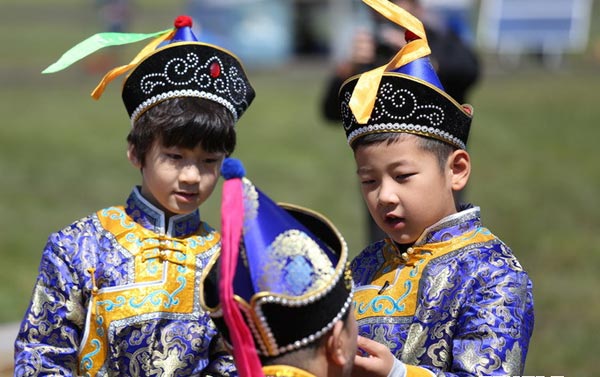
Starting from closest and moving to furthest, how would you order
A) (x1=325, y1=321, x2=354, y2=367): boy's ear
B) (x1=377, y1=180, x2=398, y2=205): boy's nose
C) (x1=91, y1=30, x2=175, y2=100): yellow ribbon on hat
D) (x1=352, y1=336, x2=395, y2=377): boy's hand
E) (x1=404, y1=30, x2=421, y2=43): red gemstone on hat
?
(x1=325, y1=321, x2=354, y2=367): boy's ear → (x1=352, y1=336, x2=395, y2=377): boy's hand → (x1=377, y1=180, x2=398, y2=205): boy's nose → (x1=404, y1=30, x2=421, y2=43): red gemstone on hat → (x1=91, y1=30, x2=175, y2=100): yellow ribbon on hat

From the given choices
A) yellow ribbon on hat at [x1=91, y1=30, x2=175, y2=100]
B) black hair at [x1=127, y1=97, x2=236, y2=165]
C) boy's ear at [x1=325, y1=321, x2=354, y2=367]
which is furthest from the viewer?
yellow ribbon on hat at [x1=91, y1=30, x2=175, y2=100]

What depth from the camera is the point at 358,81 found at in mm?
3199

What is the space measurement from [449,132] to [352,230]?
6978 mm

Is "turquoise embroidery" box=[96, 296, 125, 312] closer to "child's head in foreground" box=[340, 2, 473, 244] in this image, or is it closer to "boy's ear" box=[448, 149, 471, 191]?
"child's head in foreground" box=[340, 2, 473, 244]

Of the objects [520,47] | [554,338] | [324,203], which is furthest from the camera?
[520,47]

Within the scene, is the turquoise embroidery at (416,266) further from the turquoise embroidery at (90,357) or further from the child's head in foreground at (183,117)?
the turquoise embroidery at (90,357)

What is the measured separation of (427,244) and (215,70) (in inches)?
37.1

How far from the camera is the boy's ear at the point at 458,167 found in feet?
10.6

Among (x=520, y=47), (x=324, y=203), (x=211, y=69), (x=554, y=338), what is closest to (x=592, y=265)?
(x=554, y=338)

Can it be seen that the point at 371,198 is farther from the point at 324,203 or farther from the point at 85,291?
the point at 324,203

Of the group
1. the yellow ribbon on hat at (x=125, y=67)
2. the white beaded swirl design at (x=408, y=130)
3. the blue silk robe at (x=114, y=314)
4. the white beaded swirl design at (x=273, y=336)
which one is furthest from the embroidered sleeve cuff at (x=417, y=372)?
the yellow ribbon on hat at (x=125, y=67)

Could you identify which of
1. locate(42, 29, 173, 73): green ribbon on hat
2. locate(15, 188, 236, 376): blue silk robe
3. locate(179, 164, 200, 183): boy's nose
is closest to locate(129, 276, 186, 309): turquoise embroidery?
locate(15, 188, 236, 376): blue silk robe

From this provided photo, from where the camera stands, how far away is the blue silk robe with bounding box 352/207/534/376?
2969 mm

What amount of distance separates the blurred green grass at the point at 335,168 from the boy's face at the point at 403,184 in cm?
330
